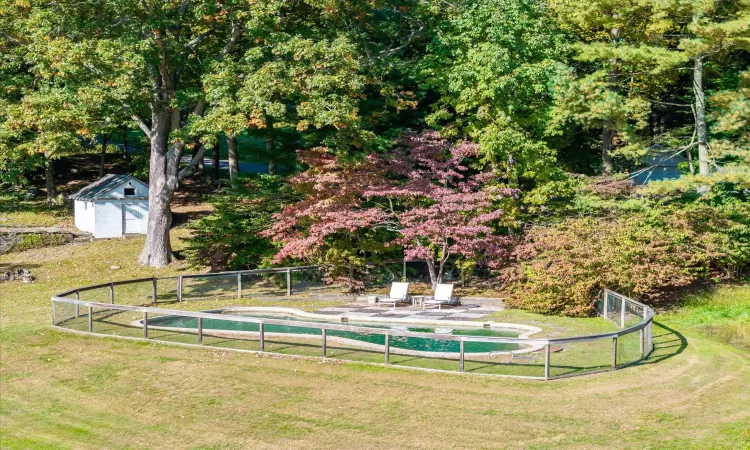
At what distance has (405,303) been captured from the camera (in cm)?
2450

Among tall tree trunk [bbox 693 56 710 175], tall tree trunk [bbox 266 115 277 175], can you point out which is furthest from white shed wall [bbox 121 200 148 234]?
tall tree trunk [bbox 693 56 710 175]

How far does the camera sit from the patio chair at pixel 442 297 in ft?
77.9

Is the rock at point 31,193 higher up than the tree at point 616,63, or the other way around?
the tree at point 616,63

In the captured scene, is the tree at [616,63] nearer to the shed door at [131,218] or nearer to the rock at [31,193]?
the shed door at [131,218]

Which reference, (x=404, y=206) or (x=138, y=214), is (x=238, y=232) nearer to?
(x=404, y=206)

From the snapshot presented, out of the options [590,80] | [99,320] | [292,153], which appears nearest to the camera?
[99,320]

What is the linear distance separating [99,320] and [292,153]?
15.2m

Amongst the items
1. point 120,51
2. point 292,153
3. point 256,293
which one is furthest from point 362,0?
point 256,293

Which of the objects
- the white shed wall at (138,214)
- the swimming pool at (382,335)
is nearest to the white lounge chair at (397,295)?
the swimming pool at (382,335)

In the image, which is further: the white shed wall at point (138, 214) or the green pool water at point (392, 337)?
the white shed wall at point (138, 214)

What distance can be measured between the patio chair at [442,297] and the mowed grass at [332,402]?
24.2 feet

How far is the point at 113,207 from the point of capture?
Answer: 36.1 m

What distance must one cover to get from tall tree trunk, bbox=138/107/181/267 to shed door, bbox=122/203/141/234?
663cm

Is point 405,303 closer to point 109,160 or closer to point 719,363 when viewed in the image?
point 719,363
